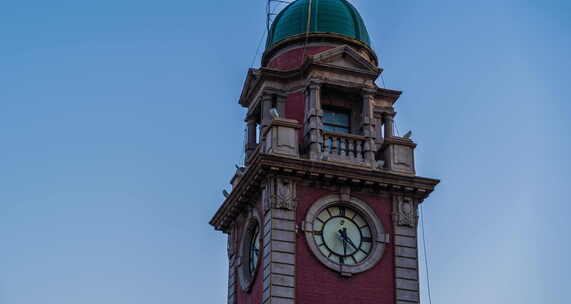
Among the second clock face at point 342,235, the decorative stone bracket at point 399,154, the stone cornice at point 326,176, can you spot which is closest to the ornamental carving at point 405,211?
the stone cornice at point 326,176

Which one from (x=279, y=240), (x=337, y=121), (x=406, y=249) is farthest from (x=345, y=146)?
(x=279, y=240)

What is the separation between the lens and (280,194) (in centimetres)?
3281

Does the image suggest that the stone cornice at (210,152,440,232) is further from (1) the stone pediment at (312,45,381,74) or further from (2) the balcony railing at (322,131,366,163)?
(1) the stone pediment at (312,45,381,74)

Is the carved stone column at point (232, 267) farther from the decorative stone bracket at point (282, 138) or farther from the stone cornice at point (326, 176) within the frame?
the decorative stone bracket at point (282, 138)

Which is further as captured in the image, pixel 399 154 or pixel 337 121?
pixel 337 121

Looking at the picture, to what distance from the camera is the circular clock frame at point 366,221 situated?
3262 centimetres

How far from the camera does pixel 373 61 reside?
126 ft

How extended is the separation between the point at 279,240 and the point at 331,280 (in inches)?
82.9

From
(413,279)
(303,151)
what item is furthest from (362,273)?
(303,151)

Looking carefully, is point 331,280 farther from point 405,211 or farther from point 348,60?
point 348,60

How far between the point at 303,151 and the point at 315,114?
134cm

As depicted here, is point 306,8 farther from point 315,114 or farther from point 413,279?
point 413,279

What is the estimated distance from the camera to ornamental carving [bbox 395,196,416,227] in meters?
34.0

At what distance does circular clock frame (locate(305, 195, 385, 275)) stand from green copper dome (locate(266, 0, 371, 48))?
7.36 metres
